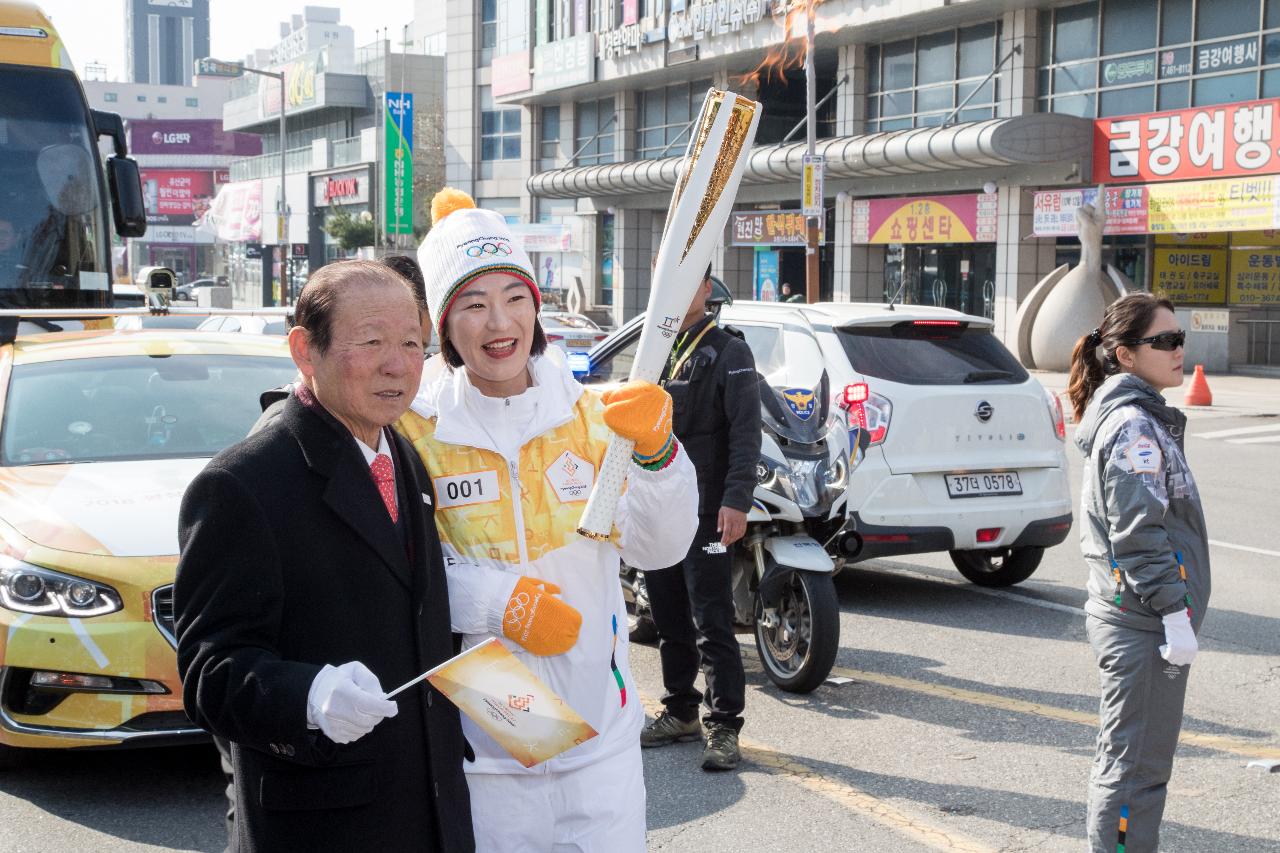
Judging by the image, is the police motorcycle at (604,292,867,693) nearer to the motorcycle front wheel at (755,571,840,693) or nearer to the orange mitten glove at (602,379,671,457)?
the motorcycle front wheel at (755,571,840,693)

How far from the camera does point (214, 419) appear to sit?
6215 mm

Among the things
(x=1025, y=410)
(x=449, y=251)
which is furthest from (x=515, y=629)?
(x=1025, y=410)

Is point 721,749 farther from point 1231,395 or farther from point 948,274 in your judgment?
point 948,274

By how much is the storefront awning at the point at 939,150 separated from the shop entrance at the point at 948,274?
6.30ft

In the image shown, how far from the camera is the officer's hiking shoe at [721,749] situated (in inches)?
211

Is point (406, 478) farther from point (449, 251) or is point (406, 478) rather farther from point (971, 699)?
point (971, 699)

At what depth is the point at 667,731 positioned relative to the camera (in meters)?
5.68

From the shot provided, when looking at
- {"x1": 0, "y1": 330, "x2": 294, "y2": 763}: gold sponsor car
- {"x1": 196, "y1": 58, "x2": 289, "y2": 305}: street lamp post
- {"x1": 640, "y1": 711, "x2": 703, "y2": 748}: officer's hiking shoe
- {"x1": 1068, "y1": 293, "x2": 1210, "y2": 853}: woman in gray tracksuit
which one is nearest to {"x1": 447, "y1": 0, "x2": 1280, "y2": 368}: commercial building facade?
{"x1": 196, "y1": 58, "x2": 289, "y2": 305}: street lamp post

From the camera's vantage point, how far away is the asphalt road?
4.75 metres

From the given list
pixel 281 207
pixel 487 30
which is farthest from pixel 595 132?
pixel 281 207

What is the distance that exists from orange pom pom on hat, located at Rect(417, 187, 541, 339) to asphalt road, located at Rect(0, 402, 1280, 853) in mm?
2487

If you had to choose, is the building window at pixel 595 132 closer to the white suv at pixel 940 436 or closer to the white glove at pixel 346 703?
the white suv at pixel 940 436

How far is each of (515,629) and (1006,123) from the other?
86.8ft

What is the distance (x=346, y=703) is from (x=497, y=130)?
52.3 m
